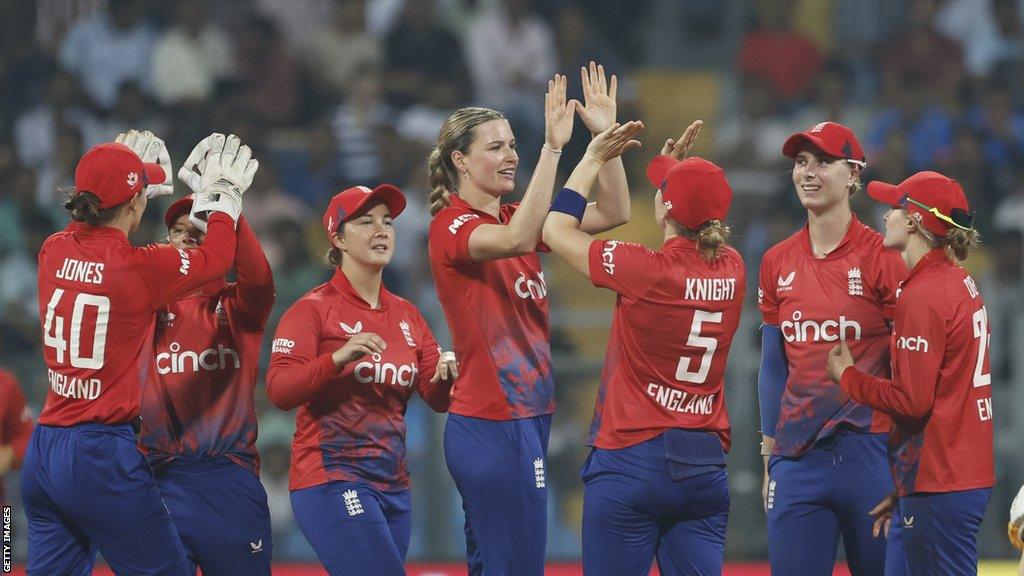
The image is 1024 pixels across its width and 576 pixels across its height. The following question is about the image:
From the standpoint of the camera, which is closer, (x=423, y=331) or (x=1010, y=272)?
(x=423, y=331)

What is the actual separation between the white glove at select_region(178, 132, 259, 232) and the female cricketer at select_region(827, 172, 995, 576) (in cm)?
234

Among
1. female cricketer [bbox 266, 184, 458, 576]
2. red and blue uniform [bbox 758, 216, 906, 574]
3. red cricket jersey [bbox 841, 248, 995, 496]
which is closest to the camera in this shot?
red cricket jersey [bbox 841, 248, 995, 496]

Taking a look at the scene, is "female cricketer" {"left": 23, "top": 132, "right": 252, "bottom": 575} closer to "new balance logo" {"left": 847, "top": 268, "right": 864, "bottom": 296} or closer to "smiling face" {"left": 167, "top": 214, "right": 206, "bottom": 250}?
"smiling face" {"left": 167, "top": 214, "right": 206, "bottom": 250}

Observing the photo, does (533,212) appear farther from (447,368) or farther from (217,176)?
(217,176)

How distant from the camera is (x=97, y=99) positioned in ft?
38.3

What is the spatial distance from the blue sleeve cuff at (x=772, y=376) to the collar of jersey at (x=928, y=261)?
71 cm

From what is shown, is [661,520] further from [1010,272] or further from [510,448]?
[1010,272]

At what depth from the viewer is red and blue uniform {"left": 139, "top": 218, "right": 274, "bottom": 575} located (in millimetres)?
5562

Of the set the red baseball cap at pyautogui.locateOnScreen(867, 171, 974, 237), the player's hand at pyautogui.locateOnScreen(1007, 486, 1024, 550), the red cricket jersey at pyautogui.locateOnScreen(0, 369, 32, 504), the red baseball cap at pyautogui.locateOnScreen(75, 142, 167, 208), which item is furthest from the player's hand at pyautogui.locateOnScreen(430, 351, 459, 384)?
the red cricket jersey at pyautogui.locateOnScreen(0, 369, 32, 504)

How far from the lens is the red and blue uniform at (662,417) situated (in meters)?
5.05

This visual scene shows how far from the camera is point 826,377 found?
550cm

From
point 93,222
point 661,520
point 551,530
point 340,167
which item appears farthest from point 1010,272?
point 93,222

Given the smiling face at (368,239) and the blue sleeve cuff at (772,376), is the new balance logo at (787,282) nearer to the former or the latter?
the blue sleeve cuff at (772,376)

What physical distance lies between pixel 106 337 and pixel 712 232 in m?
2.17
